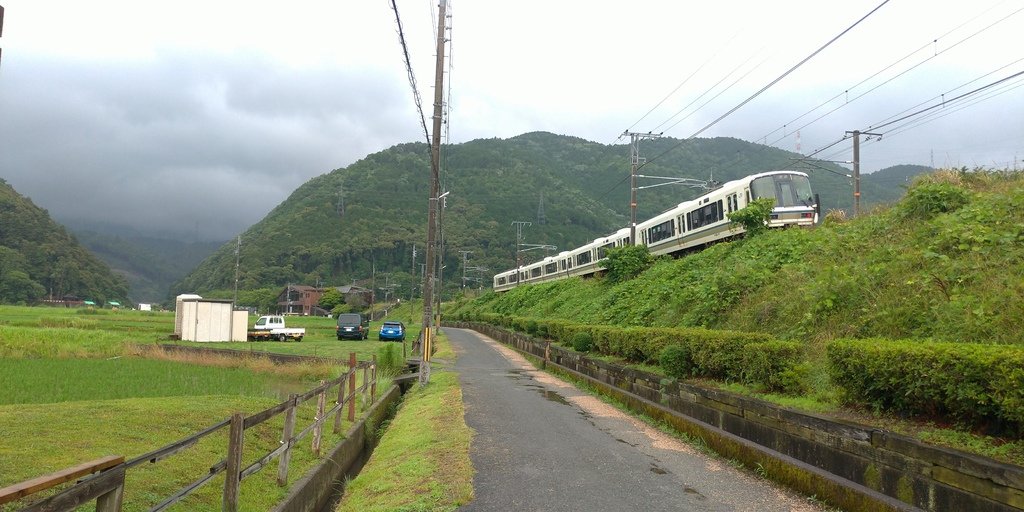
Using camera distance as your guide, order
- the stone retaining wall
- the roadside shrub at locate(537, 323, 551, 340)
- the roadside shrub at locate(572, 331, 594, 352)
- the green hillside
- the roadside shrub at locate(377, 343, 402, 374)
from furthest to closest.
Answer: the roadside shrub at locate(537, 323, 551, 340) < the roadside shrub at locate(377, 343, 402, 374) < the roadside shrub at locate(572, 331, 594, 352) < the green hillside < the stone retaining wall

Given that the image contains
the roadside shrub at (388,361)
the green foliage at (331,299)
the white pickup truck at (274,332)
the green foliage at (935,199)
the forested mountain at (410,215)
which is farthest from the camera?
the forested mountain at (410,215)

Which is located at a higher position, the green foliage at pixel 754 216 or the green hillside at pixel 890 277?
the green foliage at pixel 754 216

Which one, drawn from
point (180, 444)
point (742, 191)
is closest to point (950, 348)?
point (180, 444)

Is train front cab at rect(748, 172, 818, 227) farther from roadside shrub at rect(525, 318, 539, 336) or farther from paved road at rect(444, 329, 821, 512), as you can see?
paved road at rect(444, 329, 821, 512)

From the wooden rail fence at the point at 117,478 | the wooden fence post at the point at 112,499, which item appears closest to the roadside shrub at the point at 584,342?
the wooden rail fence at the point at 117,478

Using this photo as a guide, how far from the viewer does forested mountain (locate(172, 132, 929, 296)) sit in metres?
93.2

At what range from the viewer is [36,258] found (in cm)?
8381

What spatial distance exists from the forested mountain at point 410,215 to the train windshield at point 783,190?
63636mm

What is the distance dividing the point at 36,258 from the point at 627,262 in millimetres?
85020

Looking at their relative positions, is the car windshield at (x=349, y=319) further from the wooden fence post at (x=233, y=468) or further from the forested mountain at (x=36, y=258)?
the forested mountain at (x=36, y=258)

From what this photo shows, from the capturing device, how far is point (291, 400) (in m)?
7.64

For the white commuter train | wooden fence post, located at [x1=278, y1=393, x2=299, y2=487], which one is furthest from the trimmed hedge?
the white commuter train

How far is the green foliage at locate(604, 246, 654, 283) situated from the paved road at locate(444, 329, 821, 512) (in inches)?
620

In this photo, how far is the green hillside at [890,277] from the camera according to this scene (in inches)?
308
